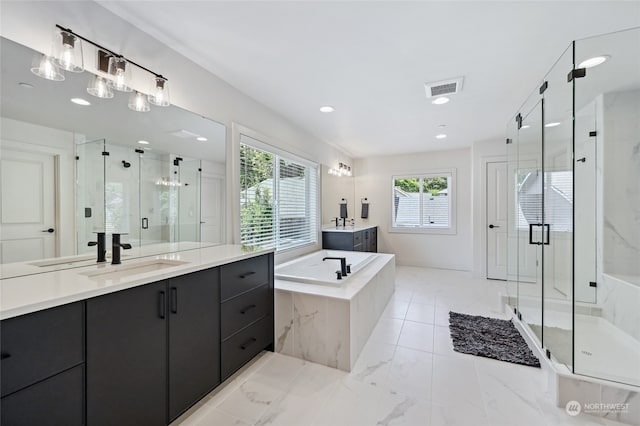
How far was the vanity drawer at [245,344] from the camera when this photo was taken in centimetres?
181

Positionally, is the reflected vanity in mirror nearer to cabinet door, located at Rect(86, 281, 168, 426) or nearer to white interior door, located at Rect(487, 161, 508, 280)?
white interior door, located at Rect(487, 161, 508, 280)

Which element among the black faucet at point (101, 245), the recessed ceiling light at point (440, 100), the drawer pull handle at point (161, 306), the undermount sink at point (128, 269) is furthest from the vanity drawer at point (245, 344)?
the recessed ceiling light at point (440, 100)

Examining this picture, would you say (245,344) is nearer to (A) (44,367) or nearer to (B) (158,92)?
(A) (44,367)

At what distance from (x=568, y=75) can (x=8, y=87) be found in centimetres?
327

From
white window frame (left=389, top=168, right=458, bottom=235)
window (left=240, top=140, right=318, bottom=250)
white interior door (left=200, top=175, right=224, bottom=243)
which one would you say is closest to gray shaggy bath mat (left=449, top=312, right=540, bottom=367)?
window (left=240, top=140, right=318, bottom=250)

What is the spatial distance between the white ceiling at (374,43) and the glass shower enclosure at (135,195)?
2.79 ft

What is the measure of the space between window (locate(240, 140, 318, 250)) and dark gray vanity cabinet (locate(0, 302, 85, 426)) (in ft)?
5.71

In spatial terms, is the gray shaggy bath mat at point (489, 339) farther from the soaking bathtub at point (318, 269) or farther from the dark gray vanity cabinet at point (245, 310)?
the dark gray vanity cabinet at point (245, 310)

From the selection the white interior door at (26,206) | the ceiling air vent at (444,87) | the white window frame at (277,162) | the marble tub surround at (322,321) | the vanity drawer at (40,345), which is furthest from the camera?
the white window frame at (277,162)

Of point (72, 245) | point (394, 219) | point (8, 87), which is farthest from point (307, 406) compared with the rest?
point (394, 219)

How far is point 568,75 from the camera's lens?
190 cm

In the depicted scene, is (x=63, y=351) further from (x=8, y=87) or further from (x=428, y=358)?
(x=428, y=358)

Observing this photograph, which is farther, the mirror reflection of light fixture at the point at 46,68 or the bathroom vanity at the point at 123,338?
the mirror reflection of light fixture at the point at 46,68

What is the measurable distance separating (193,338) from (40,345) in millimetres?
704
